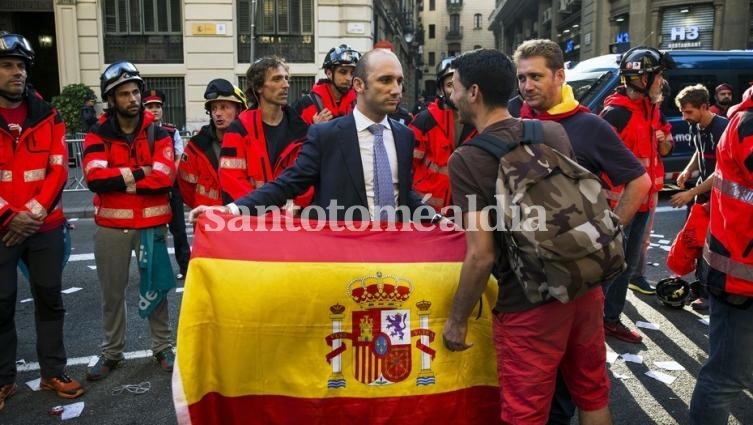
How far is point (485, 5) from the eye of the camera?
282 feet

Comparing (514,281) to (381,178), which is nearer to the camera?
(514,281)

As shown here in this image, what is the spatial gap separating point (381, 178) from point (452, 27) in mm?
86619

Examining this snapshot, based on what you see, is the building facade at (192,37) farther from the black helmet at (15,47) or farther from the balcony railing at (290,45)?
the black helmet at (15,47)

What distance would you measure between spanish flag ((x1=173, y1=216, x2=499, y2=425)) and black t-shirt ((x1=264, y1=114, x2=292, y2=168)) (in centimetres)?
156

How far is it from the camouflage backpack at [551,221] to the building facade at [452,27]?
277ft

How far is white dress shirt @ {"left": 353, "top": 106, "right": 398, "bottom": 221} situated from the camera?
3375 mm

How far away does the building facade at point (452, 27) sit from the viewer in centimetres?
8519

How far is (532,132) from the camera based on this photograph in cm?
253

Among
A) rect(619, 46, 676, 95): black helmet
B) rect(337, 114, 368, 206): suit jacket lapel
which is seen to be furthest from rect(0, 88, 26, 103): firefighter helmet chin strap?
rect(619, 46, 676, 95): black helmet

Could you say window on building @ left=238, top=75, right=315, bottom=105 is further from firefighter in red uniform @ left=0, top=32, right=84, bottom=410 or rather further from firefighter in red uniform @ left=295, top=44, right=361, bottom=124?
firefighter in red uniform @ left=0, top=32, right=84, bottom=410

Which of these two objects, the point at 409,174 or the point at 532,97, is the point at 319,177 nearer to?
the point at 409,174

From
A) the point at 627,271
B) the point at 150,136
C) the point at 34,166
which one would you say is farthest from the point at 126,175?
the point at 627,271

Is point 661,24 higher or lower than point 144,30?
higher

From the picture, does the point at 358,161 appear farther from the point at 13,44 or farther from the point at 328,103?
the point at 328,103
